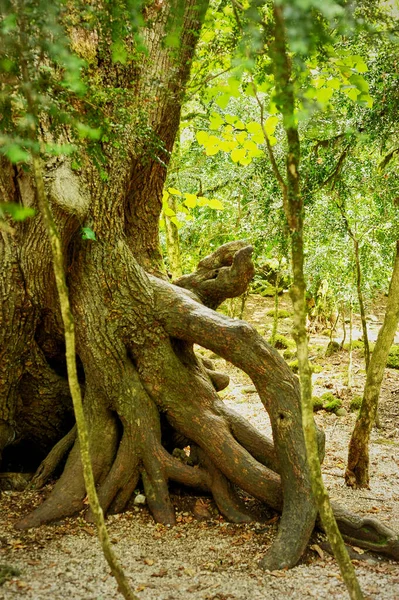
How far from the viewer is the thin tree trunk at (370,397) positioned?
521 cm

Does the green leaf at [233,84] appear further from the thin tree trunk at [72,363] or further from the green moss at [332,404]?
the green moss at [332,404]

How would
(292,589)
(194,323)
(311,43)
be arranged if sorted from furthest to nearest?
(194,323) < (292,589) < (311,43)

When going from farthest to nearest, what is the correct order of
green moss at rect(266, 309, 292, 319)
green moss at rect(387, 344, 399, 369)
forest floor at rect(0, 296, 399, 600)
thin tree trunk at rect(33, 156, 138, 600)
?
green moss at rect(266, 309, 292, 319) < green moss at rect(387, 344, 399, 369) < forest floor at rect(0, 296, 399, 600) < thin tree trunk at rect(33, 156, 138, 600)

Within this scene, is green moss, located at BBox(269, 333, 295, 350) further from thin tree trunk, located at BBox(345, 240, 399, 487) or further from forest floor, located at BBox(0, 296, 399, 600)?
forest floor, located at BBox(0, 296, 399, 600)

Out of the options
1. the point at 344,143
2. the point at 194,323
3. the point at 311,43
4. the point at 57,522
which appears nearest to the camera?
the point at 311,43

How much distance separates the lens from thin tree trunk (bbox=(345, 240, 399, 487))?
17.1 ft

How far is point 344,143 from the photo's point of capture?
19.4 ft

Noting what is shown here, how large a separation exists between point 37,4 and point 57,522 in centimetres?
370

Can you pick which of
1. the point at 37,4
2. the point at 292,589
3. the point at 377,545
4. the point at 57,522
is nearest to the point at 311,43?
the point at 37,4

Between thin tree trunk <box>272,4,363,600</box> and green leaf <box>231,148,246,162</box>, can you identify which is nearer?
thin tree trunk <box>272,4,363,600</box>

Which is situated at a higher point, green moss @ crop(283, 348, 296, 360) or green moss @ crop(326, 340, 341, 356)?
green moss @ crop(326, 340, 341, 356)

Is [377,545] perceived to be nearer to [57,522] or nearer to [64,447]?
[57,522]

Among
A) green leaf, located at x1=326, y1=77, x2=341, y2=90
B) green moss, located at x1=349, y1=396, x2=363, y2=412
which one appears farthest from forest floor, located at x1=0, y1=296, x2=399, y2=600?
green moss, located at x1=349, y1=396, x2=363, y2=412

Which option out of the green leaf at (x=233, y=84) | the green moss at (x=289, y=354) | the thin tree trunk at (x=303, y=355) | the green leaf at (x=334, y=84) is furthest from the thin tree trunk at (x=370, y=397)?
the green moss at (x=289, y=354)
